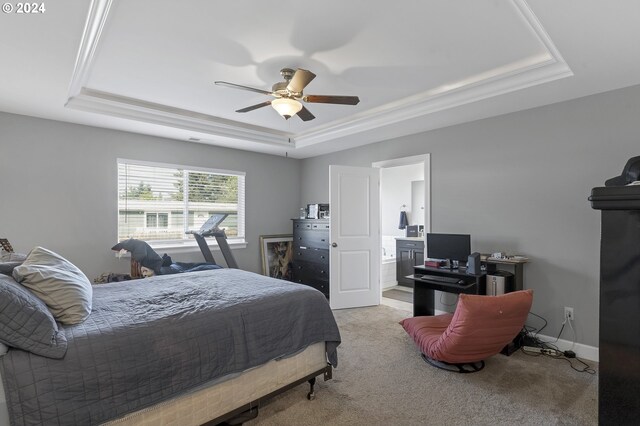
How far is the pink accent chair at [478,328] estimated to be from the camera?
2.52 m

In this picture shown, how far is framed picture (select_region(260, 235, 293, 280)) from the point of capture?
5762 mm

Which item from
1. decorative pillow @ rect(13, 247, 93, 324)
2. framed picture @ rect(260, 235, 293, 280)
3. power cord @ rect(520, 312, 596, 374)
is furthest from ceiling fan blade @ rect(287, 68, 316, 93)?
framed picture @ rect(260, 235, 293, 280)

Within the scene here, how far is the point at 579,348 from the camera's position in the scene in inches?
125

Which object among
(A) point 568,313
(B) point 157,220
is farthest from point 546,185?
(B) point 157,220

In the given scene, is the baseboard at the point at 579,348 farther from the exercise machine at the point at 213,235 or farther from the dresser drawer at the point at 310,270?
the exercise machine at the point at 213,235

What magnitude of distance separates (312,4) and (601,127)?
2.89 meters

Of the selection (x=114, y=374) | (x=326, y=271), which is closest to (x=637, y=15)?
(x=114, y=374)

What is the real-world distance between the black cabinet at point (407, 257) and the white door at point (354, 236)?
1.09m

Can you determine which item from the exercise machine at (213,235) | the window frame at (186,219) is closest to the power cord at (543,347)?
the exercise machine at (213,235)

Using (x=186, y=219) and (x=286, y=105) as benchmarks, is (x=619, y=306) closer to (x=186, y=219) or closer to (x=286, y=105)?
(x=286, y=105)

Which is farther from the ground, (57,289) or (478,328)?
(57,289)

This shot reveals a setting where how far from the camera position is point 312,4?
2.04 m

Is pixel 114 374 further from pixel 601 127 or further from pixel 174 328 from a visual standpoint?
pixel 601 127

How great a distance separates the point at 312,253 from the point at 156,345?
12.0 feet
